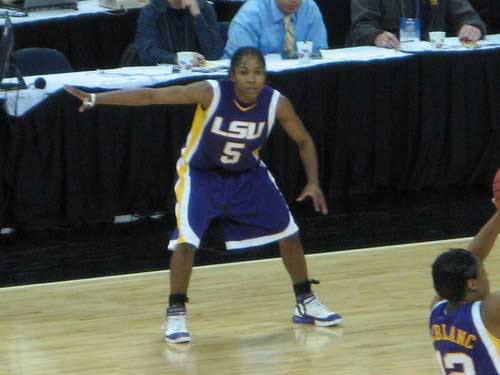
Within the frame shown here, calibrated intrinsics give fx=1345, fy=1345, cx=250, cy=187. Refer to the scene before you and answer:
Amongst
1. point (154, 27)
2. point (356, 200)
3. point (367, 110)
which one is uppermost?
point (154, 27)

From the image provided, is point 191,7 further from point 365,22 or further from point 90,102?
point 90,102

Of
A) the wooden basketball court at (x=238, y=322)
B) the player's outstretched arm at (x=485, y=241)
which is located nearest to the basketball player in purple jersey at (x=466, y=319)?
the player's outstretched arm at (x=485, y=241)

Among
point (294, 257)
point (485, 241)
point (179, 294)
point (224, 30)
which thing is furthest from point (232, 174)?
point (224, 30)

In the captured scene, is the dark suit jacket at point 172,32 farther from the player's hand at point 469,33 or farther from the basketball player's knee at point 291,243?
the basketball player's knee at point 291,243

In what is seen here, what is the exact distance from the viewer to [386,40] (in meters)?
8.95

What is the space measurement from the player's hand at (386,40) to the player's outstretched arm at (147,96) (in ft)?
9.78

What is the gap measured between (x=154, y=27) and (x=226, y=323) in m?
3.08

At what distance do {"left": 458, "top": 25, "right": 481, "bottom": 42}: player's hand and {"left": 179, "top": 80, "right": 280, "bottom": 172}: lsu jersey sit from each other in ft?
10.0

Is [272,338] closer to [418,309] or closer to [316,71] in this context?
[418,309]

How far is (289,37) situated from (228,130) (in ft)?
9.31

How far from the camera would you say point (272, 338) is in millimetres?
6242

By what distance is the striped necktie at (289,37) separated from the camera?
8.78 m

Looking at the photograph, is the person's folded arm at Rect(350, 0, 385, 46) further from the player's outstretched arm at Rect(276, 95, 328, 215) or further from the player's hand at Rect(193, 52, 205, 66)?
the player's outstretched arm at Rect(276, 95, 328, 215)

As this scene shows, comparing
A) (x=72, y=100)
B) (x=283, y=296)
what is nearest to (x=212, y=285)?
(x=283, y=296)
